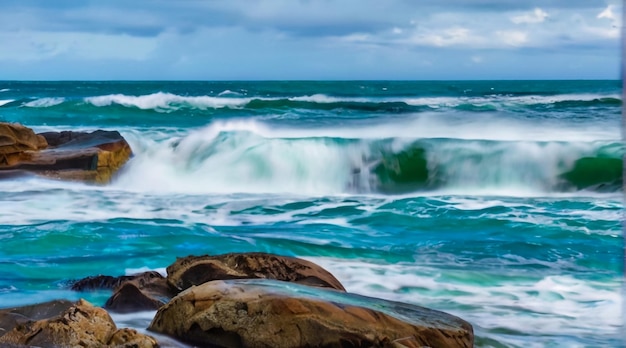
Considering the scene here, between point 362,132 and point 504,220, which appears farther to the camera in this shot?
point 362,132

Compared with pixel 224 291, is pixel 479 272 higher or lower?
lower

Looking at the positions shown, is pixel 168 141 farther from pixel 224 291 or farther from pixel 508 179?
pixel 224 291

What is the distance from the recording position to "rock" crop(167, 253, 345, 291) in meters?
5.09

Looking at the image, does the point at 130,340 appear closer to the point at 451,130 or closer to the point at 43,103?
the point at 451,130

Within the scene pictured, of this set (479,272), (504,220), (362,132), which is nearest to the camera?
(479,272)

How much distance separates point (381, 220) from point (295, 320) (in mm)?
4996

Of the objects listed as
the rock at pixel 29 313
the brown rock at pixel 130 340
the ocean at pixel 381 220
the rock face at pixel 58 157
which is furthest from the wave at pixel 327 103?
the brown rock at pixel 130 340

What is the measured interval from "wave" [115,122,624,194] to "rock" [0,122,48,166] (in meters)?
1.23

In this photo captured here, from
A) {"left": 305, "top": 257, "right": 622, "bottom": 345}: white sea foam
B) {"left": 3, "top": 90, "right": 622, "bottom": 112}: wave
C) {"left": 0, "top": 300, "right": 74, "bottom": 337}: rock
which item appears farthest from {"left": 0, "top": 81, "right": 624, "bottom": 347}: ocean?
{"left": 3, "top": 90, "right": 622, "bottom": 112}: wave

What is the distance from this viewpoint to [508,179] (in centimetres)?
1234

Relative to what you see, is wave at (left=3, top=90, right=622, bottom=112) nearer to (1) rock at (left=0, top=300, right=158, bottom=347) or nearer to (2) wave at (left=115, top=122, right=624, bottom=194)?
(2) wave at (left=115, top=122, right=624, bottom=194)

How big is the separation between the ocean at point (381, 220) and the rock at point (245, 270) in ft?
1.44

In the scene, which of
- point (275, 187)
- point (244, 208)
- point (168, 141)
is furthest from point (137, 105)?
point (244, 208)

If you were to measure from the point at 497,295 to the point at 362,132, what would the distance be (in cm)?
1356
